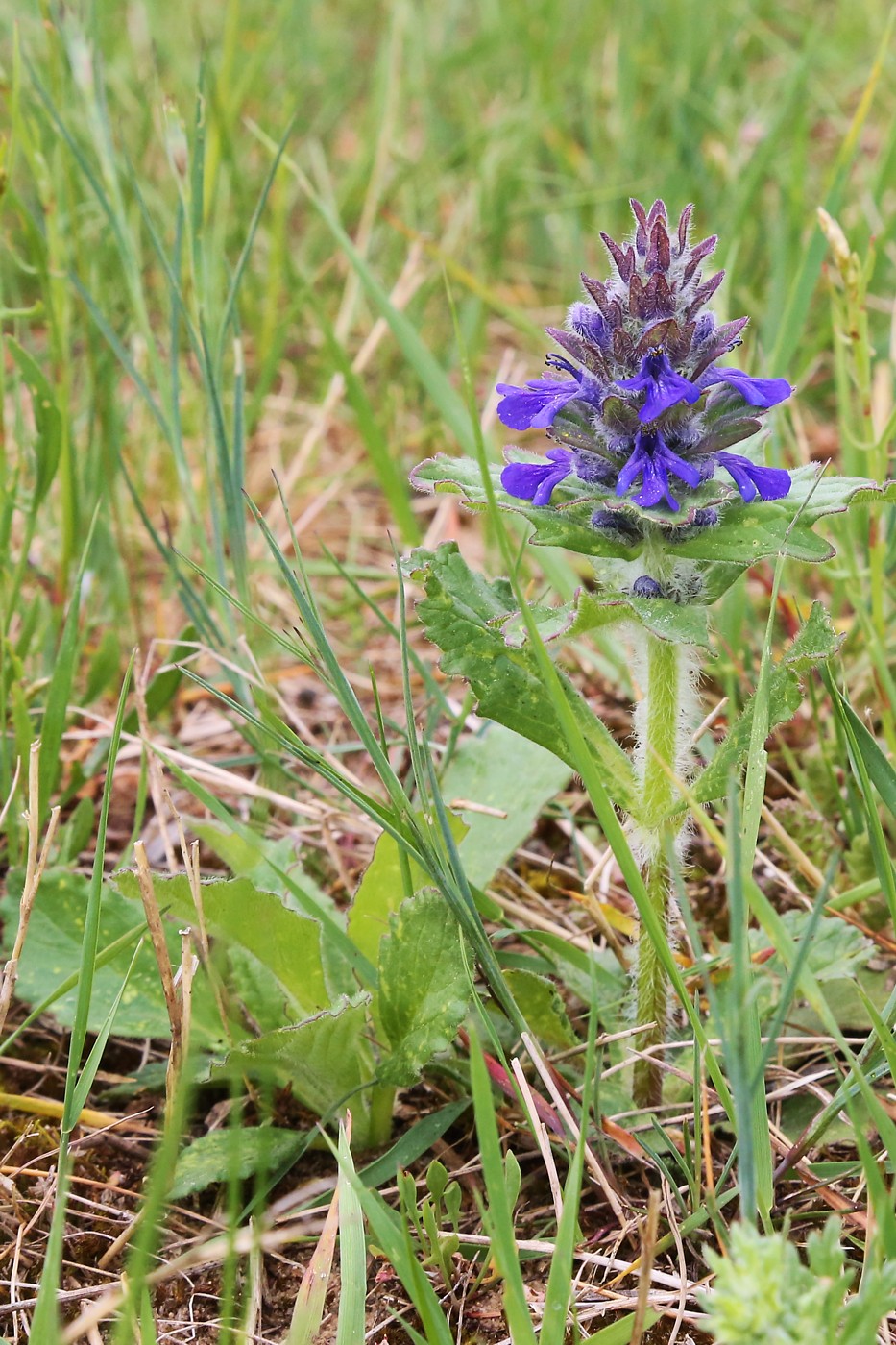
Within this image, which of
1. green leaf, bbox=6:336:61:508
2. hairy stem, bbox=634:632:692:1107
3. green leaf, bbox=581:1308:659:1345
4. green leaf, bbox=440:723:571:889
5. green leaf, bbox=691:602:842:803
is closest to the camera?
green leaf, bbox=581:1308:659:1345

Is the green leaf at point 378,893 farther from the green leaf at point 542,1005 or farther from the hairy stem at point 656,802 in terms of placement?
the hairy stem at point 656,802

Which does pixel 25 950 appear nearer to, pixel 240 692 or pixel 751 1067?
pixel 240 692

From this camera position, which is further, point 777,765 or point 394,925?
point 777,765

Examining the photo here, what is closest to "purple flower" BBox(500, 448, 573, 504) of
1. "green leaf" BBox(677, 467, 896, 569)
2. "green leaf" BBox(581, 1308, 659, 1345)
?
"green leaf" BBox(677, 467, 896, 569)

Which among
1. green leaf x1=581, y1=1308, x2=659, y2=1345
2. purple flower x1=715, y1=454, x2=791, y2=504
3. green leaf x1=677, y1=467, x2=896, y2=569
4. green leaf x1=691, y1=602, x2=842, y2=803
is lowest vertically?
green leaf x1=581, y1=1308, x2=659, y2=1345

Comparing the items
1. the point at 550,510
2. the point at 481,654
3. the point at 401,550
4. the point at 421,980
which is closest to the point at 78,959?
the point at 421,980

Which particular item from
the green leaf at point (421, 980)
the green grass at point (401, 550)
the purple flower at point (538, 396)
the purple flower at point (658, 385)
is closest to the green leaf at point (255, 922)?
the green grass at point (401, 550)

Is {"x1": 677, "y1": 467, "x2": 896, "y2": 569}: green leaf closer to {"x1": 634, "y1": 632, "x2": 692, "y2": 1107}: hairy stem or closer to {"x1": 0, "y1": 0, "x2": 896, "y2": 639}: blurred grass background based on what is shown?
{"x1": 634, "y1": 632, "x2": 692, "y2": 1107}: hairy stem

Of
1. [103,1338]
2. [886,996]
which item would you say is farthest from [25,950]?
[886,996]
